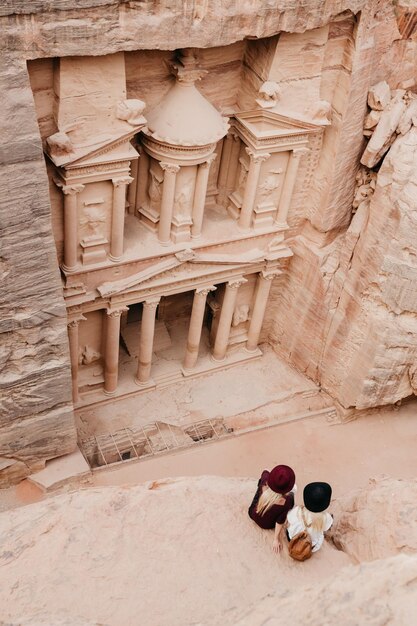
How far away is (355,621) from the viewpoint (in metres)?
4.33

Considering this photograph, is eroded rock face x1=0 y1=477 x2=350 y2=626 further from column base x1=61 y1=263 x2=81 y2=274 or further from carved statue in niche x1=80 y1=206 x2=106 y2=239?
carved statue in niche x1=80 y1=206 x2=106 y2=239

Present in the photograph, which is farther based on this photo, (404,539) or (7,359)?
(7,359)

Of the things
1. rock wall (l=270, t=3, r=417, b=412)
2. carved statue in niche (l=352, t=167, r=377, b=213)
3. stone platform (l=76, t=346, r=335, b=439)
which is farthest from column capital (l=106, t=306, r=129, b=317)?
carved statue in niche (l=352, t=167, r=377, b=213)

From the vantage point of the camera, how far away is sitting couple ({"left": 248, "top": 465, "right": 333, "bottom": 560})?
287 inches

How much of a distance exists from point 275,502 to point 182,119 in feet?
23.3

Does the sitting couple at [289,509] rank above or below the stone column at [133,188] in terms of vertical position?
above

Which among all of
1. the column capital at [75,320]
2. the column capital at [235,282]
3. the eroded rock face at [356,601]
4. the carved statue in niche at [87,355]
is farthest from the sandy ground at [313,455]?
the eroded rock face at [356,601]

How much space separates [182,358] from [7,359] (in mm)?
5476

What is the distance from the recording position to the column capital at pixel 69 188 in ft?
38.6

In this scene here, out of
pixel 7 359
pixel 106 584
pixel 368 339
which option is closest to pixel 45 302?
pixel 7 359

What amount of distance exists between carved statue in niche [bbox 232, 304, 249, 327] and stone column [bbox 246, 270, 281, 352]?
0.17 m

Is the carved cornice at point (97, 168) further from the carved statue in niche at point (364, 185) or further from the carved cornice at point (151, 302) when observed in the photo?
the carved statue in niche at point (364, 185)

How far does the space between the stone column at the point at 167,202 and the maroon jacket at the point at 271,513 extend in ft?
21.8

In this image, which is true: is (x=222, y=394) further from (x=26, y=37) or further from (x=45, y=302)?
(x=26, y=37)
